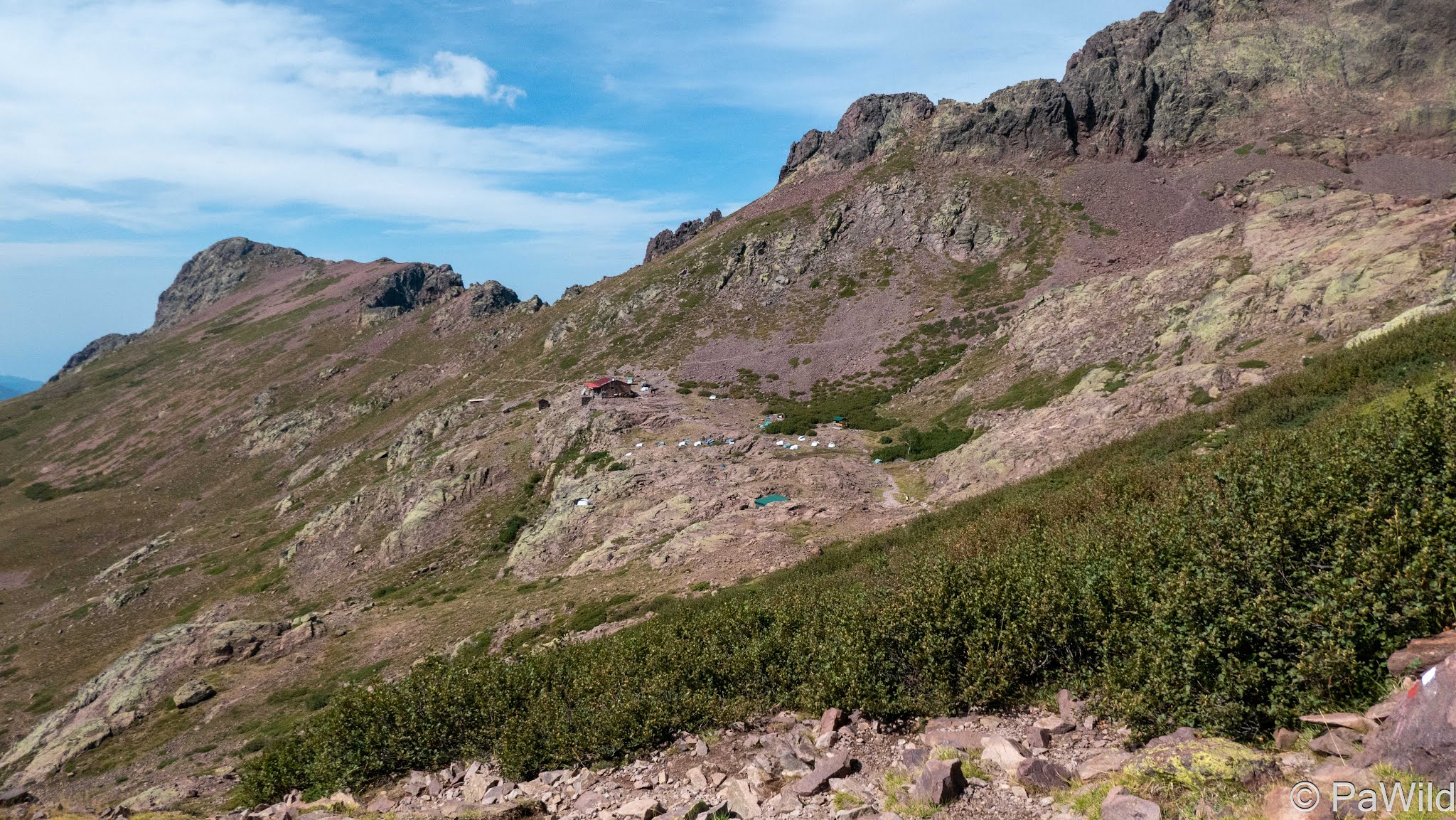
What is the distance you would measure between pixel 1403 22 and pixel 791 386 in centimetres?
10914

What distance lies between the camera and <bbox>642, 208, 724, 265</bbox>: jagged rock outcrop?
16138 centimetres

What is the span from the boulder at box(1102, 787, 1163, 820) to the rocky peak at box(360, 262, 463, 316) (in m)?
153

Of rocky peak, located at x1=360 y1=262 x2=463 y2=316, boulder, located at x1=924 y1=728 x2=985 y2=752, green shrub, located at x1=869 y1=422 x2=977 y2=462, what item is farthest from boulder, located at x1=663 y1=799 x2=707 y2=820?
rocky peak, located at x1=360 y1=262 x2=463 y2=316

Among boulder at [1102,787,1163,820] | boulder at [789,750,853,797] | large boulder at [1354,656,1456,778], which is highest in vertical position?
large boulder at [1354,656,1456,778]

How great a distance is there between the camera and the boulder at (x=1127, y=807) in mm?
9406

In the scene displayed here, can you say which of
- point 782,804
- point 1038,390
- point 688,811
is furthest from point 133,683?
point 1038,390

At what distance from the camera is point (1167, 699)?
12.3 metres

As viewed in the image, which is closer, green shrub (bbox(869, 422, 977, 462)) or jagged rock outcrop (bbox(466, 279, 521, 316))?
green shrub (bbox(869, 422, 977, 462))

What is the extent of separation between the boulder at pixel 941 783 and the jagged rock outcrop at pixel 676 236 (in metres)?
156

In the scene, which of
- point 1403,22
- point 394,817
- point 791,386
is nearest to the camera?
point 394,817

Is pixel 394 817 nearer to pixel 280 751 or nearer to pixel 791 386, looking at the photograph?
pixel 280 751

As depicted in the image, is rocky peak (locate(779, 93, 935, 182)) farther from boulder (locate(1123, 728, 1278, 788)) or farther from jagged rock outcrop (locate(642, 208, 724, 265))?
boulder (locate(1123, 728, 1278, 788))

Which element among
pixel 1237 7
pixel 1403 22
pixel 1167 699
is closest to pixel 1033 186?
pixel 1237 7

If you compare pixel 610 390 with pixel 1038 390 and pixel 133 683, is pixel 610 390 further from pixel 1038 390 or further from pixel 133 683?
pixel 133 683
